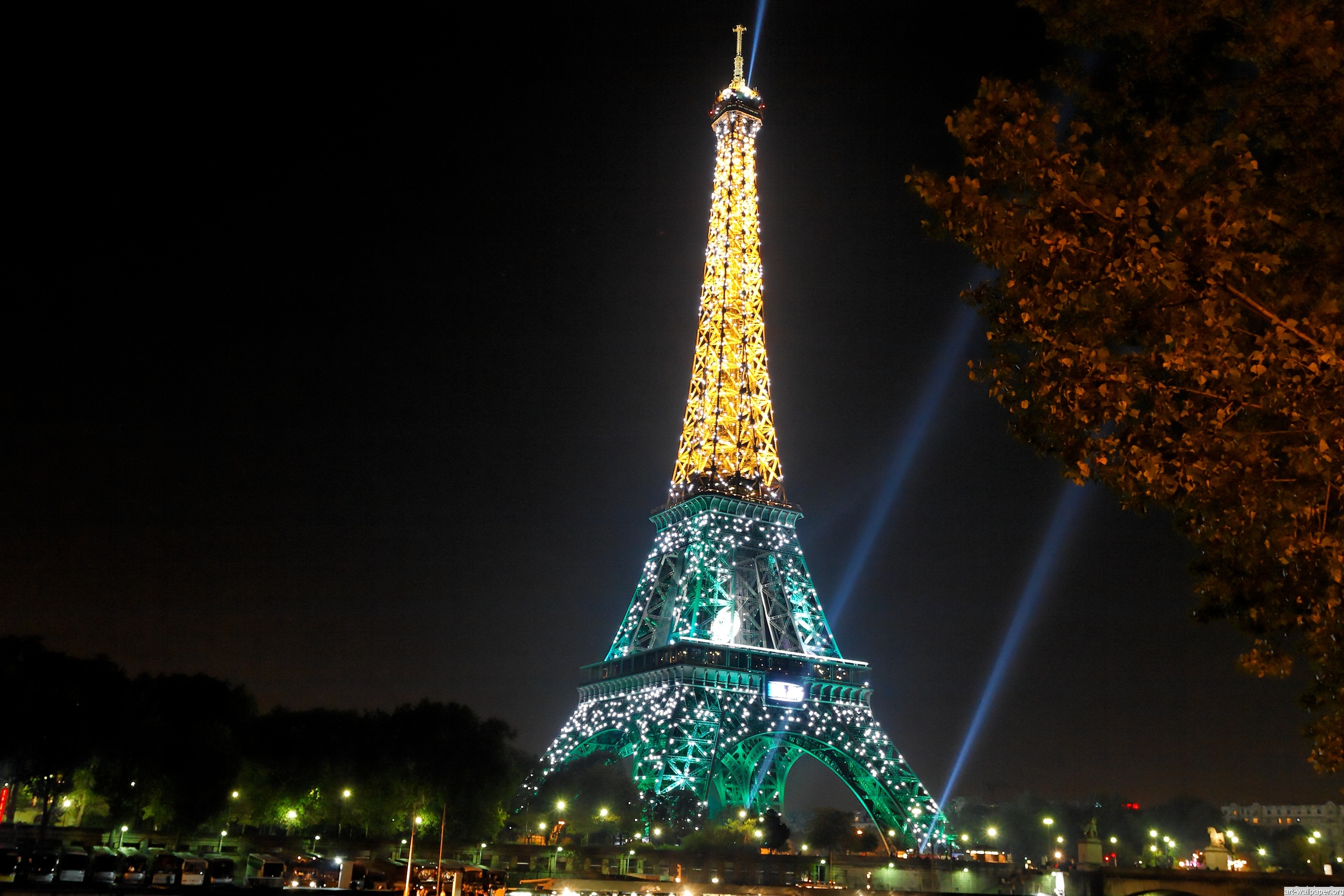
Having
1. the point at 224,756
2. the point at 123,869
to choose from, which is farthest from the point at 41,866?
the point at 224,756

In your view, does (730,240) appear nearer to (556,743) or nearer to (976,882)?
(556,743)

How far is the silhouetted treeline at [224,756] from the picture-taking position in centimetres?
4494

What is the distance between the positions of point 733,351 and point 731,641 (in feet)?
65.7

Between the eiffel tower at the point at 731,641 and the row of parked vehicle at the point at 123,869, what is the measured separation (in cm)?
2285

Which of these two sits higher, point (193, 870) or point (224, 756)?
point (224, 756)

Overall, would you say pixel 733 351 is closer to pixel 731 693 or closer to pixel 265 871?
pixel 731 693

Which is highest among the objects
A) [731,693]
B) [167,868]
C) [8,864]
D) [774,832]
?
[731,693]

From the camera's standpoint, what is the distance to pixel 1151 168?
1072 cm

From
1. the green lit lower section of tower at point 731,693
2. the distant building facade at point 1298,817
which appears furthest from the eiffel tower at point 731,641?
the distant building facade at point 1298,817

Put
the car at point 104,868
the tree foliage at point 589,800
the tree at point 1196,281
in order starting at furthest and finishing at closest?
1. the tree foliage at point 589,800
2. the car at point 104,868
3. the tree at point 1196,281

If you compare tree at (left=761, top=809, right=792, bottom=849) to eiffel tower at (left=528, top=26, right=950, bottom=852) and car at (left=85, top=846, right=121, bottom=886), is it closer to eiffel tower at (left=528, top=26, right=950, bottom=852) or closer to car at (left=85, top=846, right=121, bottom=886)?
eiffel tower at (left=528, top=26, right=950, bottom=852)

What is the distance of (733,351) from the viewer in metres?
74.3

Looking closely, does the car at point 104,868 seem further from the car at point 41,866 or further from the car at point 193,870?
the car at point 193,870

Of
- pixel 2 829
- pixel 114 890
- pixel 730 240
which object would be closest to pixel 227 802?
pixel 2 829
